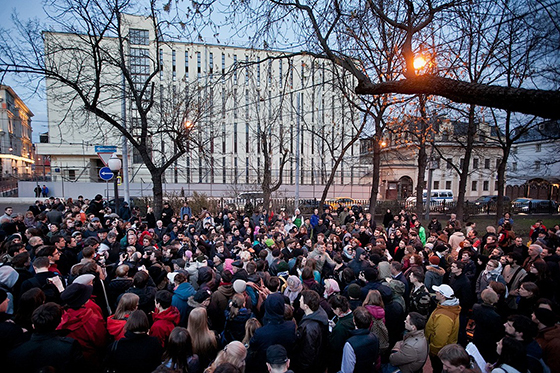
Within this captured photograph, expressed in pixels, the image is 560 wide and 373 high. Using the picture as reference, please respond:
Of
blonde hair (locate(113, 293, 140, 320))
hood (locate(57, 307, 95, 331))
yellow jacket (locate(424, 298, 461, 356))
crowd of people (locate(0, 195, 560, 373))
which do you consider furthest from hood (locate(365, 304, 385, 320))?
hood (locate(57, 307, 95, 331))

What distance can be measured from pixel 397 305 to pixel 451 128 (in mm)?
15584

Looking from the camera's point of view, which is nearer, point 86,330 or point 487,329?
point 86,330

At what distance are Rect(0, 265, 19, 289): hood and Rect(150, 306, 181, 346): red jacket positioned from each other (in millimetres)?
2436

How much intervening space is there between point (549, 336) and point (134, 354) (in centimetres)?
442

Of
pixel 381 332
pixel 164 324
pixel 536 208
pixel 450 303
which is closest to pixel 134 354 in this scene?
pixel 164 324

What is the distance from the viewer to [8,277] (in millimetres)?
4168

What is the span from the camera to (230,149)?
140ft

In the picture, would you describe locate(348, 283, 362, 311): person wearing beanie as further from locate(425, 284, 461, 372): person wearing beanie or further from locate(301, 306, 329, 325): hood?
locate(425, 284, 461, 372): person wearing beanie

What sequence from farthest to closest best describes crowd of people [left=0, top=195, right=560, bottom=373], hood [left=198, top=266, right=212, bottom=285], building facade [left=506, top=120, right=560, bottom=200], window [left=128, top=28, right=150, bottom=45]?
1. building facade [left=506, top=120, right=560, bottom=200]
2. window [left=128, top=28, right=150, bottom=45]
3. hood [left=198, top=266, right=212, bottom=285]
4. crowd of people [left=0, top=195, right=560, bottom=373]

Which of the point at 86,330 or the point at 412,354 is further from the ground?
the point at 86,330

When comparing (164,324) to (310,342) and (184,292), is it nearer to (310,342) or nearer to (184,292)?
(184,292)

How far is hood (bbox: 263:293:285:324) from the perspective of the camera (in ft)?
10.6

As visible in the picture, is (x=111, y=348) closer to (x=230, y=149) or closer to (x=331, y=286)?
(x=331, y=286)

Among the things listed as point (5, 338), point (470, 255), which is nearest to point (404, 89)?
point (470, 255)
